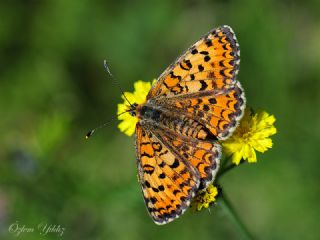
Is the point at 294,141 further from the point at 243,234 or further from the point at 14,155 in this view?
the point at 14,155

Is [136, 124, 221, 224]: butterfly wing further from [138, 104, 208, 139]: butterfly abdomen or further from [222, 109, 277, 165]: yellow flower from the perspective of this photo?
[222, 109, 277, 165]: yellow flower

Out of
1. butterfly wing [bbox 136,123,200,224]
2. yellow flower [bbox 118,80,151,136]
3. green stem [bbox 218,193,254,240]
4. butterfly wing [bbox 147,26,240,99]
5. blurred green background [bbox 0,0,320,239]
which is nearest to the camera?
butterfly wing [bbox 136,123,200,224]

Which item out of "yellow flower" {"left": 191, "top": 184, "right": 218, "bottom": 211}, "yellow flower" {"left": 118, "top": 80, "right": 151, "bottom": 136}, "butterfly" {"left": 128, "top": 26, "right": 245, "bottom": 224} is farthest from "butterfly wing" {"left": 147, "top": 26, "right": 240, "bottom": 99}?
"yellow flower" {"left": 191, "top": 184, "right": 218, "bottom": 211}

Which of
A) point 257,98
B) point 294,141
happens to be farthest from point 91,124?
point 294,141

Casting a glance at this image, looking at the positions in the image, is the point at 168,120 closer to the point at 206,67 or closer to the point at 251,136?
the point at 206,67

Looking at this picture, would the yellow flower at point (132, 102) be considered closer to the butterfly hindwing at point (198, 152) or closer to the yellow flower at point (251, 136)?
the butterfly hindwing at point (198, 152)
